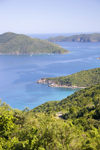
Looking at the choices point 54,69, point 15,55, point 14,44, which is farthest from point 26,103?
point 14,44

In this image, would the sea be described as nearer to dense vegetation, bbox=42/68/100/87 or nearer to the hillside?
the hillside

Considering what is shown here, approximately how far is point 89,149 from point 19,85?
41780mm

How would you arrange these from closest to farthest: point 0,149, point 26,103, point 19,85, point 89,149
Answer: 1. point 89,149
2. point 0,149
3. point 26,103
4. point 19,85

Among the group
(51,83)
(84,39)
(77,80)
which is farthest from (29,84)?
(84,39)

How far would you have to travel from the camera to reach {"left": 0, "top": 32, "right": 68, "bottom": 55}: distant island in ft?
334

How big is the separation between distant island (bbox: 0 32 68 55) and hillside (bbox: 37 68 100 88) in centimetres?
4912

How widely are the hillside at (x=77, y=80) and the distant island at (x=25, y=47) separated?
161 feet

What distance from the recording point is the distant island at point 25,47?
102m

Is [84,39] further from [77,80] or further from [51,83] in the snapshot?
[51,83]

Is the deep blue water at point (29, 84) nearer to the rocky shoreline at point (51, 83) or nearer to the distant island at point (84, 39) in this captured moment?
the rocky shoreline at point (51, 83)

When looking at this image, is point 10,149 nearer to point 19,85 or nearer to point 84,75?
point 19,85

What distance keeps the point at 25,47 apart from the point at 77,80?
195 ft

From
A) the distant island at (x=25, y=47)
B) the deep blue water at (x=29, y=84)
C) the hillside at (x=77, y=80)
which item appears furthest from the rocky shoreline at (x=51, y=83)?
the distant island at (x=25, y=47)

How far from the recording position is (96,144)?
7.52 m
